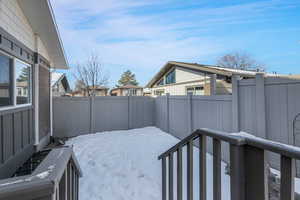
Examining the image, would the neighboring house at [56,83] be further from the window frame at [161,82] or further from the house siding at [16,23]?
the house siding at [16,23]

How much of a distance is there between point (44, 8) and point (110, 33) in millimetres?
9125

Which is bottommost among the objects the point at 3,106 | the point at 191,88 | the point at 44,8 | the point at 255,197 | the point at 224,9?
the point at 255,197

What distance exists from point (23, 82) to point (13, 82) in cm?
76

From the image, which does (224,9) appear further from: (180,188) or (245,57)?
(245,57)

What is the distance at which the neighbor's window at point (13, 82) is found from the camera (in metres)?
3.46

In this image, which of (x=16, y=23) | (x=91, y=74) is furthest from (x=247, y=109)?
(x=91, y=74)

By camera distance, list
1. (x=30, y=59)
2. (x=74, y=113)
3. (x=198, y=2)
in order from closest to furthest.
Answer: (x=30, y=59) → (x=74, y=113) → (x=198, y=2)

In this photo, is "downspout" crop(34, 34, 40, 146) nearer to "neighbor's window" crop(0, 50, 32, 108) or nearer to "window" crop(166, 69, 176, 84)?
"neighbor's window" crop(0, 50, 32, 108)

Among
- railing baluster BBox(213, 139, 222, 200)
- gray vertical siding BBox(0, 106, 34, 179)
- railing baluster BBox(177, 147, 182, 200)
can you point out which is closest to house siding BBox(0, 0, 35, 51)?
gray vertical siding BBox(0, 106, 34, 179)

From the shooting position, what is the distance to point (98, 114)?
7973mm

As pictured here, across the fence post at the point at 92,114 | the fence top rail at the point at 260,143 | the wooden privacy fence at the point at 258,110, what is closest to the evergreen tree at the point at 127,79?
the fence post at the point at 92,114

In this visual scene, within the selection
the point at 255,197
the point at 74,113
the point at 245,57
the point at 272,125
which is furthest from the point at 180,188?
the point at 245,57

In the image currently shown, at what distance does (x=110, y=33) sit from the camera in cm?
1293

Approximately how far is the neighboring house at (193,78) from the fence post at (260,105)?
9.99ft
